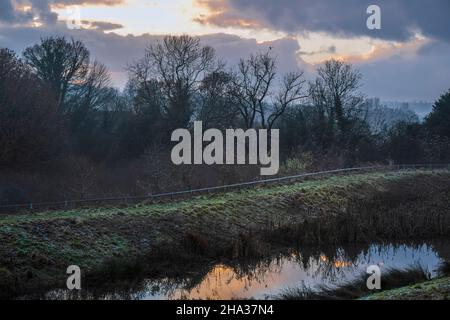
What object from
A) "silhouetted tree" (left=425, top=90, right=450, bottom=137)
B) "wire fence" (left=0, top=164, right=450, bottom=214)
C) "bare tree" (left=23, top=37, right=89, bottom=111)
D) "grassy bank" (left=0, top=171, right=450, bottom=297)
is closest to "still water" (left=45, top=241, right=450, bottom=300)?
"grassy bank" (left=0, top=171, right=450, bottom=297)

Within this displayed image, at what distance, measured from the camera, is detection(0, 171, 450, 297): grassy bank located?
55.5ft

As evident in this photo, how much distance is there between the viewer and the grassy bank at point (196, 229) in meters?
16.9

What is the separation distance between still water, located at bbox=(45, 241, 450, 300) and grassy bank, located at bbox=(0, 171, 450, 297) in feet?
3.72

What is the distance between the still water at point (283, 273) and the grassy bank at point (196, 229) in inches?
44.6

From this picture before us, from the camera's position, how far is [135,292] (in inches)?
611

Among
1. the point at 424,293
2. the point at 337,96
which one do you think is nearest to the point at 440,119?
the point at 337,96

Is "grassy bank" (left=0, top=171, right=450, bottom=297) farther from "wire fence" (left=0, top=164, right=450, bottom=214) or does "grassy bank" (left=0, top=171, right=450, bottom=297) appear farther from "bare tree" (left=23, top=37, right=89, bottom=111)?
"bare tree" (left=23, top=37, right=89, bottom=111)

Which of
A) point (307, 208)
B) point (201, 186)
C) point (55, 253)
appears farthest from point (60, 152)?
point (55, 253)

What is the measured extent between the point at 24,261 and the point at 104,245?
3193 millimetres

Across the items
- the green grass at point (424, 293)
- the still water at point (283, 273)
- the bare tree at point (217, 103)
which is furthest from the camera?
the bare tree at point (217, 103)

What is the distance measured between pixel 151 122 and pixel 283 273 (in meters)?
33.2

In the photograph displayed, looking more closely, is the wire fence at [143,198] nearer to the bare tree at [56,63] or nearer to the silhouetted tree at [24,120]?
the silhouetted tree at [24,120]

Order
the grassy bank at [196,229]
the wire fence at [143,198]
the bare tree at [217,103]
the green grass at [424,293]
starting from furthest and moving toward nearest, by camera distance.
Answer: the bare tree at [217,103]
the wire fence at [143,198]
the grassy bank at [196,229]
the green grass at [424,293]

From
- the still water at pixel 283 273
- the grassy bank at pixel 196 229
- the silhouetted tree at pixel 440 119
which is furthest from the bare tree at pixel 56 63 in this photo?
the silhouetted tree at pixel 440 119
